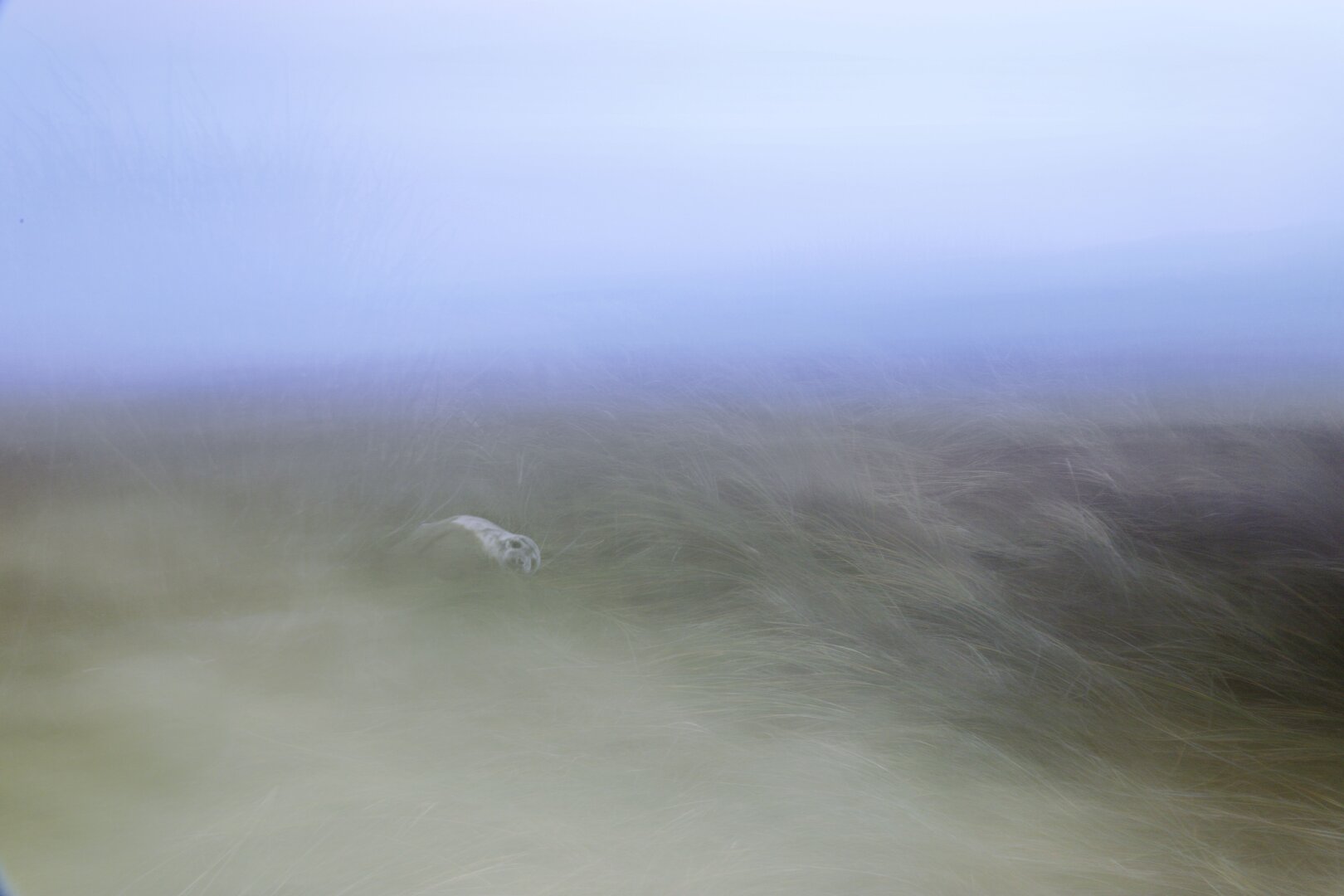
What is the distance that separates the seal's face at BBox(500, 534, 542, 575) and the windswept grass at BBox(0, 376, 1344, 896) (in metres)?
0.02

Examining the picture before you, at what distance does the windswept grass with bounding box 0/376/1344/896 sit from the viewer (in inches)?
38.2

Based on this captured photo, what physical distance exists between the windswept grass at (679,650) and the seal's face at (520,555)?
0.7 inches

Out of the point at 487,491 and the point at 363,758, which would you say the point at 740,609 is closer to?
the point at 487,491

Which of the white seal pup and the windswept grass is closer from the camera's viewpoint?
the windswept grass

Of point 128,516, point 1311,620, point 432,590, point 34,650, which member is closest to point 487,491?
point 432,590

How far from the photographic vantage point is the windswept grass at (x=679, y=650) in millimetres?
971

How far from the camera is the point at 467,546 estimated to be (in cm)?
112

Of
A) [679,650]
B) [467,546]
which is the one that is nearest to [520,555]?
[467,546]

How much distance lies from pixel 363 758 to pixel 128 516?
0.40 metres

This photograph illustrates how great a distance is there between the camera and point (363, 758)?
104 cm

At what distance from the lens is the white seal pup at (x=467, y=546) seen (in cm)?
112

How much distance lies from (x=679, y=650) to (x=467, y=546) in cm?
29

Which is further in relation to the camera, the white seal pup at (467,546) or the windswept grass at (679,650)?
the white seal pup at (467,546)

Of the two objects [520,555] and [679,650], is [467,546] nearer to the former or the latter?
[520,555]
